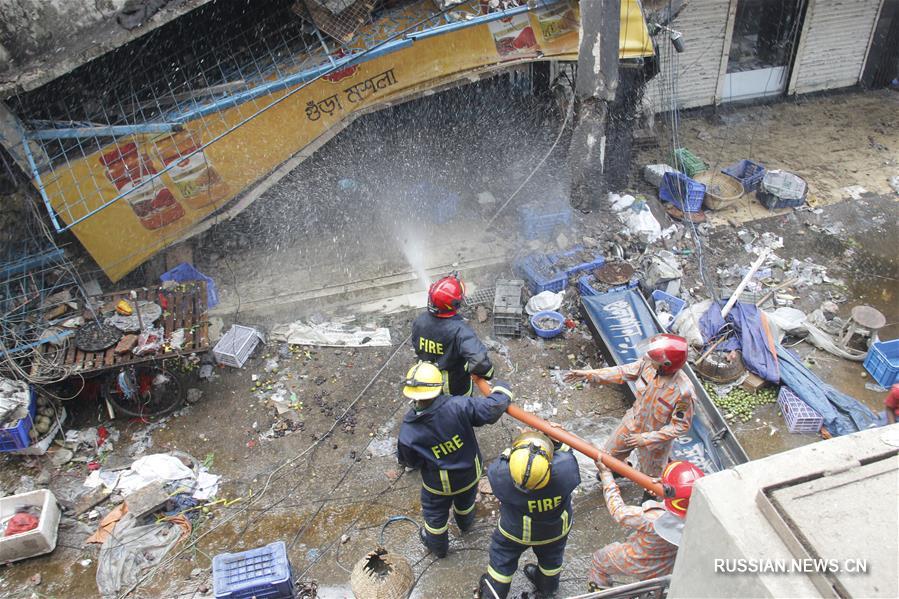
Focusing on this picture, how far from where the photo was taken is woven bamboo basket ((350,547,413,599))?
5.02 meters

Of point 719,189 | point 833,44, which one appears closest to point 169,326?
point 719,189

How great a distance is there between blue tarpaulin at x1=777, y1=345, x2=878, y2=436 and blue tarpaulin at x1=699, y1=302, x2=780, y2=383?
170 millimetres

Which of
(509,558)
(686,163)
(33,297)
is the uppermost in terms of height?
(33,297)

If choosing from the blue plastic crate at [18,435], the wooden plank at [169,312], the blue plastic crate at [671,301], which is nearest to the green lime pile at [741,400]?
the blue plastic crate at [671,301]

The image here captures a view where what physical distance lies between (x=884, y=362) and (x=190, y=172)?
816 centimetres

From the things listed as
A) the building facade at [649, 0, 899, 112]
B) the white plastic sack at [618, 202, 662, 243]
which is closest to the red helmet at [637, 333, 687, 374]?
the white plastic sack at [618, 202, 662, 243]

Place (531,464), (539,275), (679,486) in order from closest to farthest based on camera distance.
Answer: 1. (679,486)
2. (531,464)
3. (539,275)

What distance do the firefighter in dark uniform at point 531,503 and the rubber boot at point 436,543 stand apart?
60 cm

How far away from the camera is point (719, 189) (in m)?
9.92

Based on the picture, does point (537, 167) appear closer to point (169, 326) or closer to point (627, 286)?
point (627, 286)

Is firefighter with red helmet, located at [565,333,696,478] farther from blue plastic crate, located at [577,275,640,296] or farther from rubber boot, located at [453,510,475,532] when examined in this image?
blue plastic crate, located at [577,275,640,296]

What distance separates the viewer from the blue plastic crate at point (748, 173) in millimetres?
9930

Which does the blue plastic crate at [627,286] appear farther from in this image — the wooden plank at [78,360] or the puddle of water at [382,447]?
the wooden plank at [78,360]

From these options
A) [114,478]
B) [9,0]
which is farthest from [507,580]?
[9,0]
